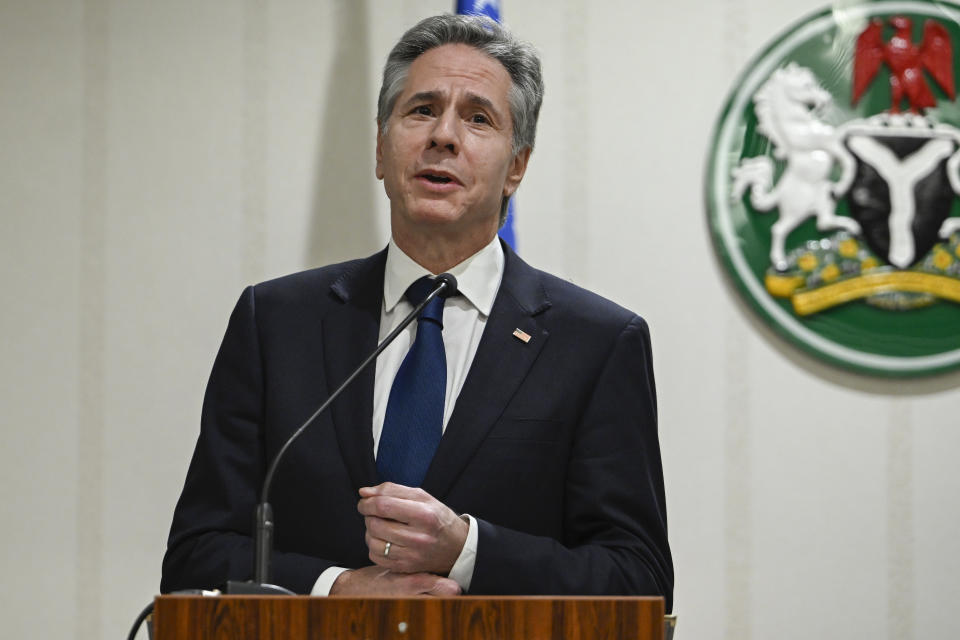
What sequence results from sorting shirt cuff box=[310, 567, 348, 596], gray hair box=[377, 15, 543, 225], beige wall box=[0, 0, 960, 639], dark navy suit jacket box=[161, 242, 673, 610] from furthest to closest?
beige wall box=[0, 0, 960, 639] < gray hair box=[377, 15, 543, 225] < dark navy suit jacket box=[161, 242, 673, 610] < shirt cuff box=[310, 567, 348, 596]

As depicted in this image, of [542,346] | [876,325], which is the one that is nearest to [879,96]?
[876,325]

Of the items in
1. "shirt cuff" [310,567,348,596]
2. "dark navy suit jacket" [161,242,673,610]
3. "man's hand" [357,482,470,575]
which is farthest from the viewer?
"dark navy suit jacket" [161,242,673,610]

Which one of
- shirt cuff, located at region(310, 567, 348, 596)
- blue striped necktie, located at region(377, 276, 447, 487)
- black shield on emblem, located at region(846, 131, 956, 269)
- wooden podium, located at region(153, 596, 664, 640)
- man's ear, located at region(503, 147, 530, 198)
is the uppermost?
black shield on emblem, located at region(846, 131, 956, 269)

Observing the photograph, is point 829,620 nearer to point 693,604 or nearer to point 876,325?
point 693,604

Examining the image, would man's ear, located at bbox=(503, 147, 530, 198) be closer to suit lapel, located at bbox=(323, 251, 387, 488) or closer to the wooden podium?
suit lapel, located at bbox=(323, 251, 387, 488)

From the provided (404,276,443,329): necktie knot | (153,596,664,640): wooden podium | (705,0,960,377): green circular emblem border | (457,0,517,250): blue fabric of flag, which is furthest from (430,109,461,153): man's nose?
(705,0,960,377): green circular emblem border

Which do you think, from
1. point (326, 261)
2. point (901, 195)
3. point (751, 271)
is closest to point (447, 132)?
point (326, 261)

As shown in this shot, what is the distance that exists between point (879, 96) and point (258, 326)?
1.85 meters

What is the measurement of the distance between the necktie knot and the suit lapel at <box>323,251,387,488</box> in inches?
2.7

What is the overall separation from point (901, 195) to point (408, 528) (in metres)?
1.96

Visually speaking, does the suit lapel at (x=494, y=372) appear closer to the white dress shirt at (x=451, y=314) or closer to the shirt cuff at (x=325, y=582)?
the white dress shirt at (x=451, y=314)

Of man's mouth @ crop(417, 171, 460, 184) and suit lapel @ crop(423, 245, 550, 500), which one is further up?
man's mouth @ crop(417, 171, 460, 184)

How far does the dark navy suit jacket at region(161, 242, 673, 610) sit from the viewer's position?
178 centimetres

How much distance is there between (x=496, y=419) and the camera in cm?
182
